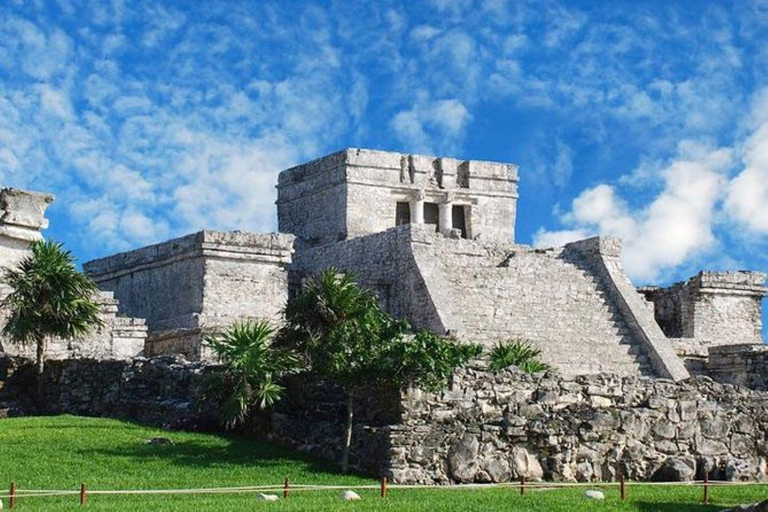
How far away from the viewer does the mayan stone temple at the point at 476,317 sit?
18.2 metres

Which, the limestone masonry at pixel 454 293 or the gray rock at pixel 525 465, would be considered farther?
the limestone masonry at pixel 454 293

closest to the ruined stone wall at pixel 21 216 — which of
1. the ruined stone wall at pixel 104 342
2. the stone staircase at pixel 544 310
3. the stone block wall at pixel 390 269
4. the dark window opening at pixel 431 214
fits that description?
the ruined stone wall at pixel 104 342

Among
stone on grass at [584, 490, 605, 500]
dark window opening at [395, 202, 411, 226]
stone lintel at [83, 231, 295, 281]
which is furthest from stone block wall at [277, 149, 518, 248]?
stone on grass at [584, 490, 605, 500]

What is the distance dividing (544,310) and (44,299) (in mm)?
11213

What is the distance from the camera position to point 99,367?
22.5 m

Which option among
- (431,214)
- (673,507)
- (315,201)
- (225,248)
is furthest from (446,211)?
(673,507)

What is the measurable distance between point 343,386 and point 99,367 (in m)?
5.23

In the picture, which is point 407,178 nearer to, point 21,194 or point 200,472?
point 21,194

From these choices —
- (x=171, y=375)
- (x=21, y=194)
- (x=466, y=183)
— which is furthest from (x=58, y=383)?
(x=466, y=183)

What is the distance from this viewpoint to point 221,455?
18.1 meters

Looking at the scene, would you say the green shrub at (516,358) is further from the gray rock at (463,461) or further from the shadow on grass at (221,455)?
the shadow on grass at (221,455)

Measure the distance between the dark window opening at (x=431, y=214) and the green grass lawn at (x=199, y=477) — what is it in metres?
18.0

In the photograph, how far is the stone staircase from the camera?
27828 millimetres

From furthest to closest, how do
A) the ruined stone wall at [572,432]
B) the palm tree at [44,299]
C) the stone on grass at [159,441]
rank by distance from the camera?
the palm tree at [44,299] < the stone on grass at [159,441] < the ruined stone wall at [572,432]
